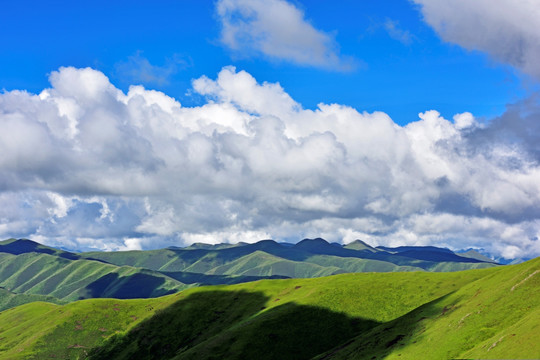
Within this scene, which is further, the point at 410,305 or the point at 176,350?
the point at 176,350

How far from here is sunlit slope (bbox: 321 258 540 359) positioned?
69.2 metres

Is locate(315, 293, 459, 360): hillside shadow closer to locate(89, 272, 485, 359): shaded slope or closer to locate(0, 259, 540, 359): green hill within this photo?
locate(0, 259, 540, 359): green hill

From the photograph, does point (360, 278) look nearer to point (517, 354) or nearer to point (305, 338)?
point (305, 338)

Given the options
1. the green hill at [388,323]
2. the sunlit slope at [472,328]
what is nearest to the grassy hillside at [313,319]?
the green hill at [388,323]

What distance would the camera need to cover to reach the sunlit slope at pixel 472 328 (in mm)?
69188

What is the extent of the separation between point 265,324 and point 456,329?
261ft

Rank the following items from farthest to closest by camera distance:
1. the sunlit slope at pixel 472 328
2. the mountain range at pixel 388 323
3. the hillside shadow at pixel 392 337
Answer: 1. the hillside shadow at pixel 392 337
2. the mountain range at pixel 388 323
3. the sunlit slope at pixel 472 328

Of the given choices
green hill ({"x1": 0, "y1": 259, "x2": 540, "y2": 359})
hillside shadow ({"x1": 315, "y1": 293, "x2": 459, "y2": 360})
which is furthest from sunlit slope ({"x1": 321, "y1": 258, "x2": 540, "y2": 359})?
green hill ({"x1": 0, "y1": 259, "x2": 540, "y2": 359})

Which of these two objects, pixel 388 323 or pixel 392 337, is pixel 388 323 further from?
pixel 392 337

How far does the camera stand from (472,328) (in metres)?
89.2

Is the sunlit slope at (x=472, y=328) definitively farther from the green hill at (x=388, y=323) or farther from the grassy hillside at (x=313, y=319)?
the grassy hillside at (x=313, y=319)

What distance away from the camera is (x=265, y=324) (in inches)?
6196

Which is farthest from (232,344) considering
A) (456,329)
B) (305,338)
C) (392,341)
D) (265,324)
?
(456,329)

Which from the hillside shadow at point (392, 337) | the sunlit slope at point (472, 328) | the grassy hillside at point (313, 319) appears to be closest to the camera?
the sunlit slope at point (472, 328)
